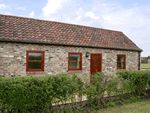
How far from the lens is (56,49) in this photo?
372 inches

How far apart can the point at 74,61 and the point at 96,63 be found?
2055 millimetres

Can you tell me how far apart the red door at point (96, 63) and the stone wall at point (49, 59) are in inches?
11.5

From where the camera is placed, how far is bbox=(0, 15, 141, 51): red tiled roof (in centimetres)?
880

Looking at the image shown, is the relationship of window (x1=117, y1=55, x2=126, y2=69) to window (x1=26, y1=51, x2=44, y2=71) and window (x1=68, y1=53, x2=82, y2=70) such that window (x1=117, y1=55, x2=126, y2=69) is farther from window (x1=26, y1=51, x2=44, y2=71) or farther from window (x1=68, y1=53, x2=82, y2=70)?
window (x1=26, y1=51, x2=44, y2=71)

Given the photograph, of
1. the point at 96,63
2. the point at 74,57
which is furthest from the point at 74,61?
the point at 96,63

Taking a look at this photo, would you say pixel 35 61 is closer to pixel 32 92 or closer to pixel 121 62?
pixel 32 92

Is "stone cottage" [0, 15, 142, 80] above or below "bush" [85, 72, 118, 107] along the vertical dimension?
above

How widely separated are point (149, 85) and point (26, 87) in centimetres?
696

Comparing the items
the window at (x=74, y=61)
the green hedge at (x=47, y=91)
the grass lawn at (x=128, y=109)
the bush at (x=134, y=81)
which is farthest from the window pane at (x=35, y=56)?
the grass lawn at (x=128, y=109)

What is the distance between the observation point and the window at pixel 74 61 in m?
10.1

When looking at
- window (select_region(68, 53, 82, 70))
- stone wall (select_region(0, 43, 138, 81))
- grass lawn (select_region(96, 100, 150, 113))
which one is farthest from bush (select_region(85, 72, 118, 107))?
window (select_region(68, 53, 82, 70))

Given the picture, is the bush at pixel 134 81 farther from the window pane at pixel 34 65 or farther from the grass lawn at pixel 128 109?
the window pane at pixel 34 65

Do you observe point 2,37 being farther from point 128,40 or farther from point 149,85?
point 128,40

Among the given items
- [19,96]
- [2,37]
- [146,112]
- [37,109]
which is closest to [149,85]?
[146,112]
